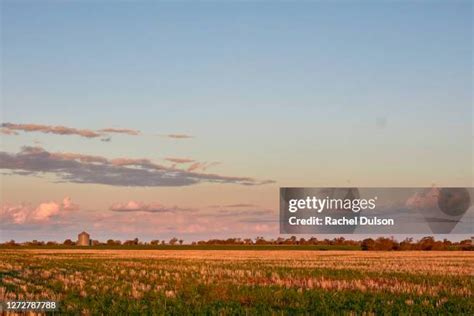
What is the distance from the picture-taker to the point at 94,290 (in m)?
22.5

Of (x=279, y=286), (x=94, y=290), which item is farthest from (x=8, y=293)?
(x=279, y=286)

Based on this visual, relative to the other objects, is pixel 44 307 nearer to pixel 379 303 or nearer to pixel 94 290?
pixel 94 290

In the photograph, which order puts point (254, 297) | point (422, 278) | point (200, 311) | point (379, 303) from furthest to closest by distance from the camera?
point (422, 278) → point (254, 297) → point (379, 303) → point (200, 311)

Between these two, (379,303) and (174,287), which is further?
(174,287)

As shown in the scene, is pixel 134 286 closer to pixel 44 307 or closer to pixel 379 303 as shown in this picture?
pixel 44 307

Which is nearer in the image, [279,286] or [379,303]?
[379,303]

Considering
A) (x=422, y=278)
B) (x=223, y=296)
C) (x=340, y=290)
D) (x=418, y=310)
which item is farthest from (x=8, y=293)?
(x=422, y=278)

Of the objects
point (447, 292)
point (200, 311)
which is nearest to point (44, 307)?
point (200, 311)

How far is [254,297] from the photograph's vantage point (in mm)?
20609

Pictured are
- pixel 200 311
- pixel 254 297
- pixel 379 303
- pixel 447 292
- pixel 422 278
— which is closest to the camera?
pixel 200 311

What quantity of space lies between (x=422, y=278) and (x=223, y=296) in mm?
10694

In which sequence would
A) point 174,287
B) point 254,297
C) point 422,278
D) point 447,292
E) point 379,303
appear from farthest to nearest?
point 422,278 → point 174,287 → point 447,292 → point 254,297 → point 379,303

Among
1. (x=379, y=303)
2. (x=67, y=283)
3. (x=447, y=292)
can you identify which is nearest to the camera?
(x=379, y=303)

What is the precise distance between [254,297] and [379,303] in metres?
3.73
